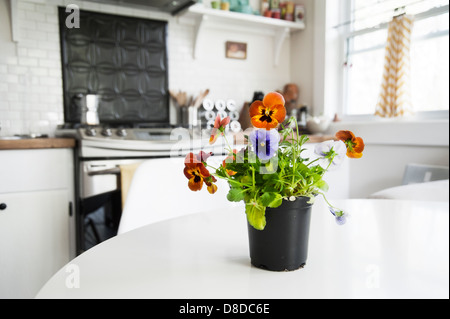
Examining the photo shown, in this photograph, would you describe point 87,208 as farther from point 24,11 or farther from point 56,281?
point 56,281

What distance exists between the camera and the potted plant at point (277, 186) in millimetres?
485

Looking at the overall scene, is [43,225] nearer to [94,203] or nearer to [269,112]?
[94,203]

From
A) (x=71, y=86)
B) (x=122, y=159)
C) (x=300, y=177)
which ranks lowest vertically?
(x=122, y=159)

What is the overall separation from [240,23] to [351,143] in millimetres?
2796

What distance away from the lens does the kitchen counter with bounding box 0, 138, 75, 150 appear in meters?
1.64

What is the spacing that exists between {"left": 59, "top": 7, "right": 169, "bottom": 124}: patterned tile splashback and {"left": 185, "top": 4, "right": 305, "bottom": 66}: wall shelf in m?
0.27

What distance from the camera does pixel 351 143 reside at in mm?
506

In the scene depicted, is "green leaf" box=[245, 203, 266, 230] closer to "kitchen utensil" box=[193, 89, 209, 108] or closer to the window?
the window

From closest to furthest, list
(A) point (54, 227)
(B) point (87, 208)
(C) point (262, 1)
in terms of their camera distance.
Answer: (A) point (54, 227) → (B) point (87, 208) → (C) point (262, 1)

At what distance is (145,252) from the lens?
0.59 m

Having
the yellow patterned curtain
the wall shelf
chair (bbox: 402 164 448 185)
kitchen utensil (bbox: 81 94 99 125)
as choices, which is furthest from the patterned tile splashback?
chair (bbox: 402 164 448 185)

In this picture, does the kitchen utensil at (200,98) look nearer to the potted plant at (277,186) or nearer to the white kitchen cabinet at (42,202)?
the white kitchen cabinet at (42,202)
